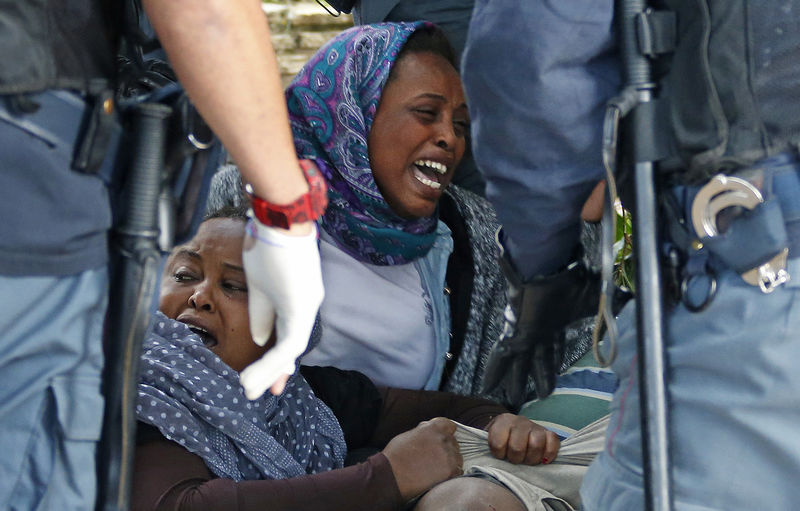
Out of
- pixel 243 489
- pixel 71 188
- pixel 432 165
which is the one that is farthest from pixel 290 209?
pixel 432 165

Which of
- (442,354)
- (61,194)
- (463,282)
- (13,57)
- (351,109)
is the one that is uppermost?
(13,57)

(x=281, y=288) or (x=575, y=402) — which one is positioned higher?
(x=281, y=288)

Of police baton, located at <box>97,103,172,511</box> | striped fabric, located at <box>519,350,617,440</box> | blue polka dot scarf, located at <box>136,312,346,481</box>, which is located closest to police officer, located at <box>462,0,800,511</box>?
police baton, located at <box>97,103,172,511</box>

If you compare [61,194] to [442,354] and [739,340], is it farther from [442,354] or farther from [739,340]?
[442,354]

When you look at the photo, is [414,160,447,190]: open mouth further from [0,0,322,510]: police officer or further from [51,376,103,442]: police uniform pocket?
[51,376,103,442]: police uniform pocket

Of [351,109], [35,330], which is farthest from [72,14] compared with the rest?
[351,109]

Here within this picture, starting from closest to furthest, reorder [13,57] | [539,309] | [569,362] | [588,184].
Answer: [13,57]
[588,184]
[539,309]
[569,362]

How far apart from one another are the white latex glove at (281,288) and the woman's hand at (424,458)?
0.88m

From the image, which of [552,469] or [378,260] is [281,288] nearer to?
[552,469]

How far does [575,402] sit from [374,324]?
0.58 meters

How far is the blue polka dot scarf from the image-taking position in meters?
1.89

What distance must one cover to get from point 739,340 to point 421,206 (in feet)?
5.68

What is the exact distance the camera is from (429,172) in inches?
107

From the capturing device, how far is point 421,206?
105 inches
